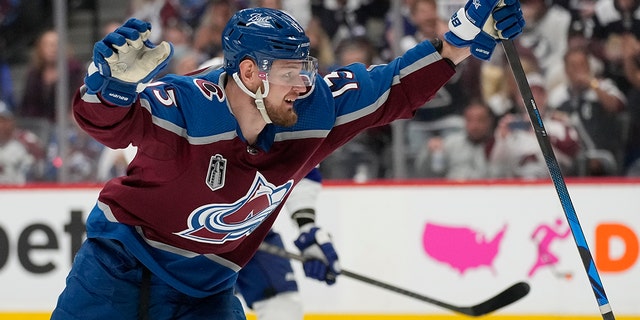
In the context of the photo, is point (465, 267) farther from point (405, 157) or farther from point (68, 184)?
point (68, 184)

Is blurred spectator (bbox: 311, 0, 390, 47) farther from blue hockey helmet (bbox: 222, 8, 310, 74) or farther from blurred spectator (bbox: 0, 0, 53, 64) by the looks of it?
blue hockey helmet (bbox: 222, 8, 310, 74)

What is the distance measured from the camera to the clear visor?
8.48 feet

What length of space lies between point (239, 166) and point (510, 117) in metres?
2.89

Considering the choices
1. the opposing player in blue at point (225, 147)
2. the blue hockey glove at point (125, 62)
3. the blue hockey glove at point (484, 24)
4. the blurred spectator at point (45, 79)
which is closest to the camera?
the blue hockey glove at point (125, 62)

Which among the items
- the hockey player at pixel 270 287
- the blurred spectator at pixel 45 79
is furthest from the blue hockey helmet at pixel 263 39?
the blurred spectator at pixel 45 79

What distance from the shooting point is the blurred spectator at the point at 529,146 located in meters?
5.19

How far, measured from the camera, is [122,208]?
2742 mm

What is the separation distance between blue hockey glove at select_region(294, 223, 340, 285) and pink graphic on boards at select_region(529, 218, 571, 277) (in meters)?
1.34

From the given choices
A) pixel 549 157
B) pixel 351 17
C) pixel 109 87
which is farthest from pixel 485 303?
→ pixel 109 87

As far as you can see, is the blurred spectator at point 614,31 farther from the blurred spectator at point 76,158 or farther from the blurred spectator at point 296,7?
the blurred spectator at point 76,158

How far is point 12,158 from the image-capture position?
222 inches

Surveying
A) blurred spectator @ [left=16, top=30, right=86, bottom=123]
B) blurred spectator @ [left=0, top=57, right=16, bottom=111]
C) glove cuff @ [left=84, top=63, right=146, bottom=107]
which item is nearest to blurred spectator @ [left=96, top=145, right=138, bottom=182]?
blurred spectator @ [left=16, top=30, right=86, bottom=123]

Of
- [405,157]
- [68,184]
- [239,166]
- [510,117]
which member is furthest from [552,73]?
[239,166]

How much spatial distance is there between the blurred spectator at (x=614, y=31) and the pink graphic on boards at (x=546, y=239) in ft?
2.73
